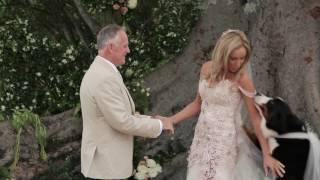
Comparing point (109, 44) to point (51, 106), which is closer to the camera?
point (109, 44)

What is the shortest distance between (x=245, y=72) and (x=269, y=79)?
1363 millimetres

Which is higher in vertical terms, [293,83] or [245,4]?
[245,4]

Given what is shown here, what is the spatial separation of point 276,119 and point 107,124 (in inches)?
46.4

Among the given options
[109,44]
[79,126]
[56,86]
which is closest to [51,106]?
[56,86]

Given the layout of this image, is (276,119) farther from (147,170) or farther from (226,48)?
(147,170)

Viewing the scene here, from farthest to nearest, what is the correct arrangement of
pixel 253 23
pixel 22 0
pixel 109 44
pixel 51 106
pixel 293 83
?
pixel 22 0 → pixel 51 106 → pixel 253 23 → pixel 293 83 → pixel 109 44

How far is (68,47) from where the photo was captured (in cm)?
743

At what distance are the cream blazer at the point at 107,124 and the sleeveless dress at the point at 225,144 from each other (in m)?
0.52

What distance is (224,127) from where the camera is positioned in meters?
4.75

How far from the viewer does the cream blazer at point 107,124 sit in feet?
13.9

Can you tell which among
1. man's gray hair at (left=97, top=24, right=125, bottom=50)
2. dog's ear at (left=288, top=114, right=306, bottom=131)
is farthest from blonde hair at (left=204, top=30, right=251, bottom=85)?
man's gray hair at (left=97, top=24, right=125, bottom=50)

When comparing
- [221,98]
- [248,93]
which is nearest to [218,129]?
[221,98]

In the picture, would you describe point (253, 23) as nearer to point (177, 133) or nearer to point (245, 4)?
point (245, 4)

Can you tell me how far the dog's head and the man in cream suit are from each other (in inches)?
31.5
